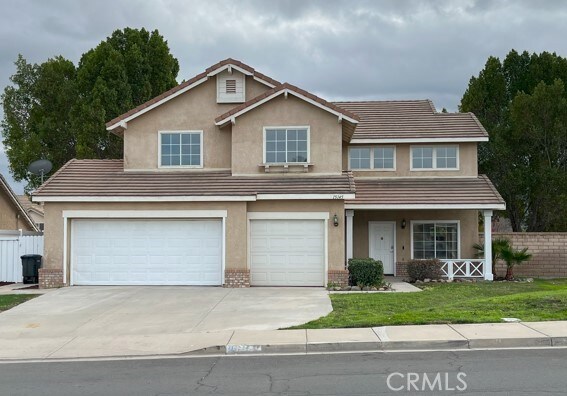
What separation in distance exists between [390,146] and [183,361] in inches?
677

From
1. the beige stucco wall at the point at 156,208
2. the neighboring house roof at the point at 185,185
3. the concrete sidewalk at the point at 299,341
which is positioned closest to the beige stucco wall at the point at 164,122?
the neighboring house roof at the point at 185,185

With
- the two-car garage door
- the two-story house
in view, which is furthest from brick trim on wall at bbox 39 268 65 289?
the two-car garage door

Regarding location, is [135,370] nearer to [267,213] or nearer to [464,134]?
[267,213]

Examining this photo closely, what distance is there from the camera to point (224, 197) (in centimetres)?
2078

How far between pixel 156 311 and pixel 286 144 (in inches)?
316

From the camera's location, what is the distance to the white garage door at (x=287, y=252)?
21.0m

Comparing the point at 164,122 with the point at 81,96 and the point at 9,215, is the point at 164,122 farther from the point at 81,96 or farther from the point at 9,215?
the point at 81,96

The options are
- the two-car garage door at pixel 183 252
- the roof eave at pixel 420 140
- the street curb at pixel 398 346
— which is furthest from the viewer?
the roof eave at pixel 420 140

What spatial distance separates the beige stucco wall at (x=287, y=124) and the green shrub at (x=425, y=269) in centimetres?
457

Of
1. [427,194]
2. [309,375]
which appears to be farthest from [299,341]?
[427,194]

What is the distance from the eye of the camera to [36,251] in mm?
23719

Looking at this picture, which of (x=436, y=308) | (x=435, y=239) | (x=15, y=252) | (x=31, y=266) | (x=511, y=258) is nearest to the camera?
(x=436, y=308)

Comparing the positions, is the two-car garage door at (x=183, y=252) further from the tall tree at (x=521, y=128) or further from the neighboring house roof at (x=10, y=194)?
the tall tree at (x=521, y=128)

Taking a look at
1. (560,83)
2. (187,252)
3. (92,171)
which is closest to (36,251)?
(92,171)
